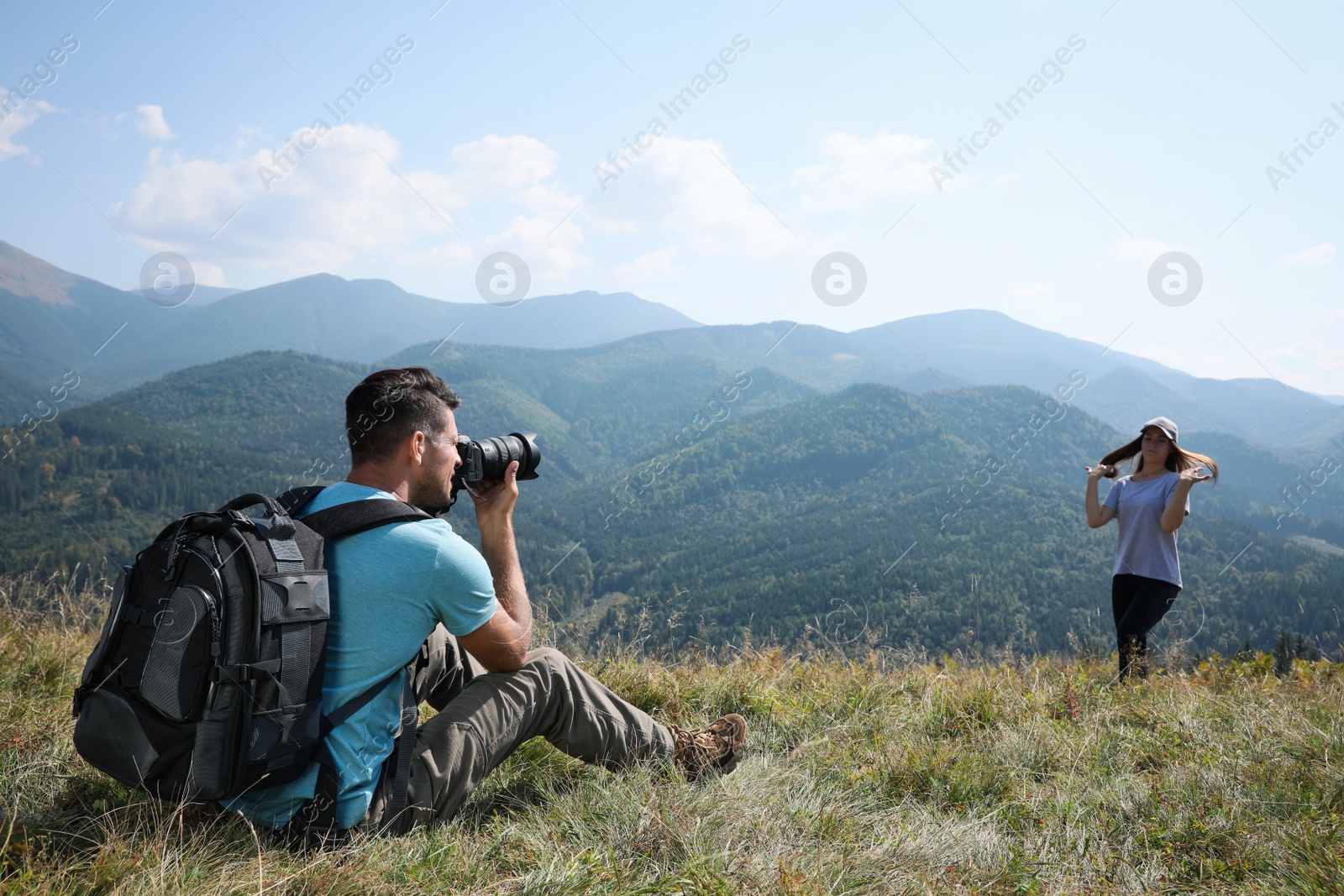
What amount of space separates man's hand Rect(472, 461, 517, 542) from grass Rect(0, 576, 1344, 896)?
914 mm

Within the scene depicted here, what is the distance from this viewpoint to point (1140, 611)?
422cm

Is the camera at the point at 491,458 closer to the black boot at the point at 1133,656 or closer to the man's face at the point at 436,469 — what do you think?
the man's face at the point at 436,469

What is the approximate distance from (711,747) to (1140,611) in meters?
3.08

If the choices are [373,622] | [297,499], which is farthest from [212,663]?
[297,499]

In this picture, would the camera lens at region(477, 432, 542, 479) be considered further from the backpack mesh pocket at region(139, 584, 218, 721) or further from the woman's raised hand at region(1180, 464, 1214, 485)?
the woman's raised hand at region(1180, 464, 1214, 485)

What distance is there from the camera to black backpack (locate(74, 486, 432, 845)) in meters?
1.60

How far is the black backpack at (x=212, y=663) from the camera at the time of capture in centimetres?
160

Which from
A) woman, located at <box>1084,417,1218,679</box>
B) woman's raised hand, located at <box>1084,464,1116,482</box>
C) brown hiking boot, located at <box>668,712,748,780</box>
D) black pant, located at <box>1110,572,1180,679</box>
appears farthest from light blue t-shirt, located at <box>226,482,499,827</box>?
woman's raised hand, located at <box>1084,464,1116,482</box>

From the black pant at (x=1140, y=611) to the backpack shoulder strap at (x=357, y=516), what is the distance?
13.2 ft

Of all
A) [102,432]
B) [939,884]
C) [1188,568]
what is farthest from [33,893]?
[102,432]

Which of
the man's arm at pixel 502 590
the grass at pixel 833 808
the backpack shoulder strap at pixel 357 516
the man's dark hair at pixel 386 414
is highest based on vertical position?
the man's dark hair at pixel 386 414

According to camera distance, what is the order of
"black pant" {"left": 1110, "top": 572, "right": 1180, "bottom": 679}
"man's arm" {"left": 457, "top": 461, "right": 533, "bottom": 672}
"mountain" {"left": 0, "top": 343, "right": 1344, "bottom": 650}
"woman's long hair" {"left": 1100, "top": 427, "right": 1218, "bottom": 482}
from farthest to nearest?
"mountain" {"left": 0, "top": 343, "right": 1344, "bottom": 650} < "woman's long hair" {"left": 1100, "top": 427, "right": 1218, "bottom": 482} < "black pant" {"left": 1110, "top": 572, "right": 1180, "bottom": 679} < "man's arm" {"left": 457, "top": 461, "right": 533, "bottom": 672}

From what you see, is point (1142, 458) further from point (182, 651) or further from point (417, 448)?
point (182, 651)

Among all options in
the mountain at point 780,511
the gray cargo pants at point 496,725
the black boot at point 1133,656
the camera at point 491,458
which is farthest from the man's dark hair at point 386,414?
the black boot at point 1133,656
